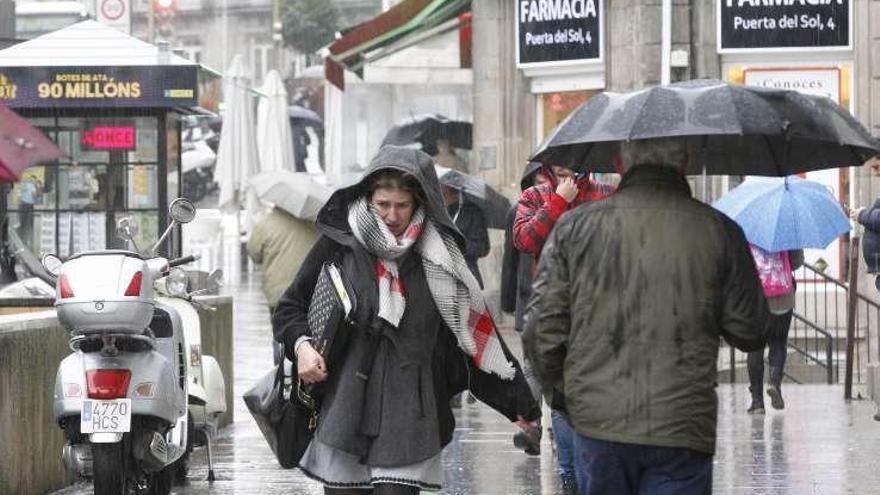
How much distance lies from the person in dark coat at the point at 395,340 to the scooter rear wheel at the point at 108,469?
96.6 inches

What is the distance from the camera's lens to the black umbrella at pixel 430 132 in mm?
31391

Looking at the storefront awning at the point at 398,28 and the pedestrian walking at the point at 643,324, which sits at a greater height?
the storefront awning at the point at 398,28

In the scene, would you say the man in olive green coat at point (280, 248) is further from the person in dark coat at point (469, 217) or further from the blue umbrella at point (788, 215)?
the blue umbrella at point (788, 215)

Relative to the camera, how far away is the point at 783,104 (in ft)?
24.2

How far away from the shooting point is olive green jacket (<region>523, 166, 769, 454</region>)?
6.30 meters

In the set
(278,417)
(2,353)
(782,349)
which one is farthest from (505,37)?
(278,417)

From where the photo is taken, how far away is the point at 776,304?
15.7 m

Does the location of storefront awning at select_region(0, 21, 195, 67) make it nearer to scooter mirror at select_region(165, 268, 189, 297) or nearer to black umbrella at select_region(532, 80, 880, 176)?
scooter mirror at select_region(165, 268, 189, 297)

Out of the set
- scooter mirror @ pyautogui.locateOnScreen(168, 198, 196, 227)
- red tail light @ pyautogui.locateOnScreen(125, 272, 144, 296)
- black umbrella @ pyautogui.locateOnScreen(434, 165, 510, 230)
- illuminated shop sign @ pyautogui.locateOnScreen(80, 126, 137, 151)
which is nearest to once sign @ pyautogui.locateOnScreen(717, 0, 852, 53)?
illuminated shop sign @ pyautogui.locateOnScreen(80, 126, 137, 151)

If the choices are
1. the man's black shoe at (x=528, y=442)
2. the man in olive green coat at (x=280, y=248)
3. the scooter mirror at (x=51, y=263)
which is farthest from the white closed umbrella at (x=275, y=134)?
the scooter mirror at (x=51, y=263)

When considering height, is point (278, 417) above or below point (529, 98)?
below

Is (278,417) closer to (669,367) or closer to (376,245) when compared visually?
(376,245)

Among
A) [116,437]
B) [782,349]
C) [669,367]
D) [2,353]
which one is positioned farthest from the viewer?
[782,349]

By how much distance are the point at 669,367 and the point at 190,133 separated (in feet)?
212
